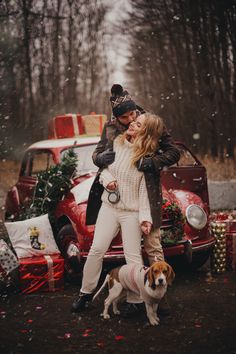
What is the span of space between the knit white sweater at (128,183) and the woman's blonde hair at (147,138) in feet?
0.34

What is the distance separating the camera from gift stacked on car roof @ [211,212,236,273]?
5633mm

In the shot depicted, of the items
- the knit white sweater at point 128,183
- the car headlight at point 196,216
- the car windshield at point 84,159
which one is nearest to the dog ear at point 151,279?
the knit white sweater at point 128,183

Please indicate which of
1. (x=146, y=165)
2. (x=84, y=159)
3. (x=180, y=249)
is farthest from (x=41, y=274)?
(x=146, y=165)

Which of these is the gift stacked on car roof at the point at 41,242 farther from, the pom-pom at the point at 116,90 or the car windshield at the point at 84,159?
the pom-pom at the point at 116,90

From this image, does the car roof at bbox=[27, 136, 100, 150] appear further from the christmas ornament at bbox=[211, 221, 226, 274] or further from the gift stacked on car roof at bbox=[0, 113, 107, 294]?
the christmas ornament at bbox=[211, 221, 226, 274]

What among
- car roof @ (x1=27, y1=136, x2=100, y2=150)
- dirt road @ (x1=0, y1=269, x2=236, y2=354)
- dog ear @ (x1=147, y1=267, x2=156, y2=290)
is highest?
car roof @ (x1=27, y1=136, x2=100, y2=150)

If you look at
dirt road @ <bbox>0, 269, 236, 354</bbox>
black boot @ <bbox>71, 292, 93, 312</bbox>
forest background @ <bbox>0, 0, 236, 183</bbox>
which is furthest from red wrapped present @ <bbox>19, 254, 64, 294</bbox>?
forest background @ <bbox>0, 0, 236, 183</bbox>

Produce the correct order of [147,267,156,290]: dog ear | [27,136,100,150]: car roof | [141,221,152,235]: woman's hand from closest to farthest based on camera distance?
1. [147,267,156,290]: dog ear
2. [141,221,152,235]: woman's hand
3. [27,136,100,150]: car roof

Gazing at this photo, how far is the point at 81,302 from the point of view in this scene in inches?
173

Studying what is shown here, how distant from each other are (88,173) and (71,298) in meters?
1.79

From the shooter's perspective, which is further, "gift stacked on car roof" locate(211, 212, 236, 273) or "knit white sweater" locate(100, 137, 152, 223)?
"gift stacked on car roof" locate(211, 212, 236, 273)

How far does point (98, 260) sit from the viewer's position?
4.25 metres

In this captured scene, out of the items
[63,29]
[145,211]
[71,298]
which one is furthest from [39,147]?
[63,29]

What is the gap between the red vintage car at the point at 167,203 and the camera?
509 cm
